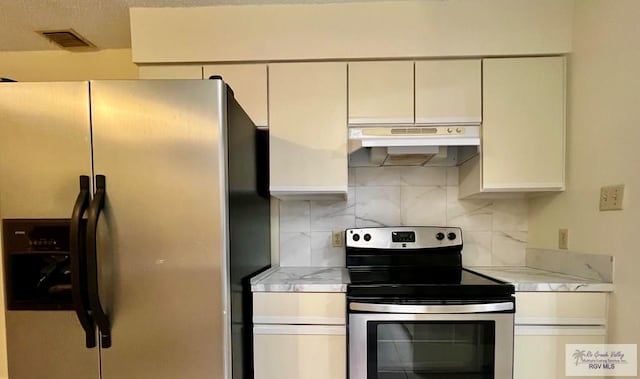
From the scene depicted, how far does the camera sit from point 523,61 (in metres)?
1.82

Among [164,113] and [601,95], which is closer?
[164,113]

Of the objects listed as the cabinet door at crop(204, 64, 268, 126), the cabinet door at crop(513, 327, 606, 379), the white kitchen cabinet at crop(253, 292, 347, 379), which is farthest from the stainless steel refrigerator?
the cabinet door at crop(513, 327, 606, 379)

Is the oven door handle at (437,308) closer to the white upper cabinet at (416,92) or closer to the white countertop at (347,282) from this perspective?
the white countertop at (347,282)

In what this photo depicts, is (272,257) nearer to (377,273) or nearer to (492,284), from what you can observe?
(377,273)

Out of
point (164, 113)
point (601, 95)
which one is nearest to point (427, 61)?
point (601, 95)

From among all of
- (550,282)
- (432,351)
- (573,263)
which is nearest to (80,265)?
(432,351)

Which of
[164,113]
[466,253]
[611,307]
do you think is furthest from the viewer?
[466,253]

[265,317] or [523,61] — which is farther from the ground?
[523,61]

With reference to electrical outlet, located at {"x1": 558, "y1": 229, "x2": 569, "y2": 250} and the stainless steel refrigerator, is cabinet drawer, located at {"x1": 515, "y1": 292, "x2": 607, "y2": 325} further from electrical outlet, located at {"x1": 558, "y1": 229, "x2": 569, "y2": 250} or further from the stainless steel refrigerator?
the stainless steel refrigerator

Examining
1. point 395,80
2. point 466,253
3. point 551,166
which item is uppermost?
point 395,80

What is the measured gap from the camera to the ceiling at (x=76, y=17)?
1776 mm

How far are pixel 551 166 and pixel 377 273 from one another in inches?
42.3

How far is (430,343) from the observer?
1.58m

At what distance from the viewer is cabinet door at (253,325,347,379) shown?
1604mm
